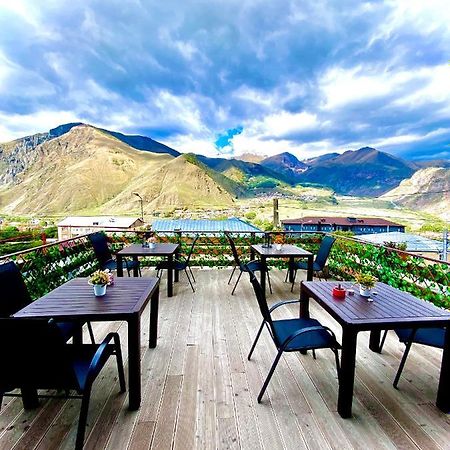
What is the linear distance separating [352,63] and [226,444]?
11.2m

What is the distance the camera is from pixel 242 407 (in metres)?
1.83

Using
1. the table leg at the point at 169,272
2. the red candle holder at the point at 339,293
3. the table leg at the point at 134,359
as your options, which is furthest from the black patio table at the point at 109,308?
the table leg at the point at 169,272

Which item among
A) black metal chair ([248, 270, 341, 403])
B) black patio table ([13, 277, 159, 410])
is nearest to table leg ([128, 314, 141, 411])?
black patio table ([13, 277, 159, 410])

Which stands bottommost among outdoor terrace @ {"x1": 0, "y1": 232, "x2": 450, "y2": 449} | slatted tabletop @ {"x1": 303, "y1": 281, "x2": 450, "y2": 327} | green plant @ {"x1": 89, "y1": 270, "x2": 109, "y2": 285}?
outdoor terrace @ {"x1": 0, "y1": 232, "x2": 450, "y2": 449}

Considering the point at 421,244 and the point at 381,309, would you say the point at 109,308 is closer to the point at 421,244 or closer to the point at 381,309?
the point at 381,309

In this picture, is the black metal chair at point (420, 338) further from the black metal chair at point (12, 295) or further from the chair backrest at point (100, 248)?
the chair backrest at point (100, 248)

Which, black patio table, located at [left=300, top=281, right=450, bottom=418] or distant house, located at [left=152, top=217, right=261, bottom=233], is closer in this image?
black patio table, located at [left=300, top=281, right=450, bottom=418]

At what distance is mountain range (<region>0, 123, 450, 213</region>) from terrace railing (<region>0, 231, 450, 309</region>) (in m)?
46.0

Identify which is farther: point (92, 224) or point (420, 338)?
point (92, 224)

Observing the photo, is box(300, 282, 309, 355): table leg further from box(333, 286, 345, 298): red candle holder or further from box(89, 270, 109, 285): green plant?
box(89, 270, 109, 285): green plant

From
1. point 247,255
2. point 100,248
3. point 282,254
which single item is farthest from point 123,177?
point 282,254

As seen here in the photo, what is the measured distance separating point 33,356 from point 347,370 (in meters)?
1.75

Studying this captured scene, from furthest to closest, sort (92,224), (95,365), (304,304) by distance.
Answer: (92,224) → (304,304) → (95,365)

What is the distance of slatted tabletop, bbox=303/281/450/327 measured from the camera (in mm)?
1743
